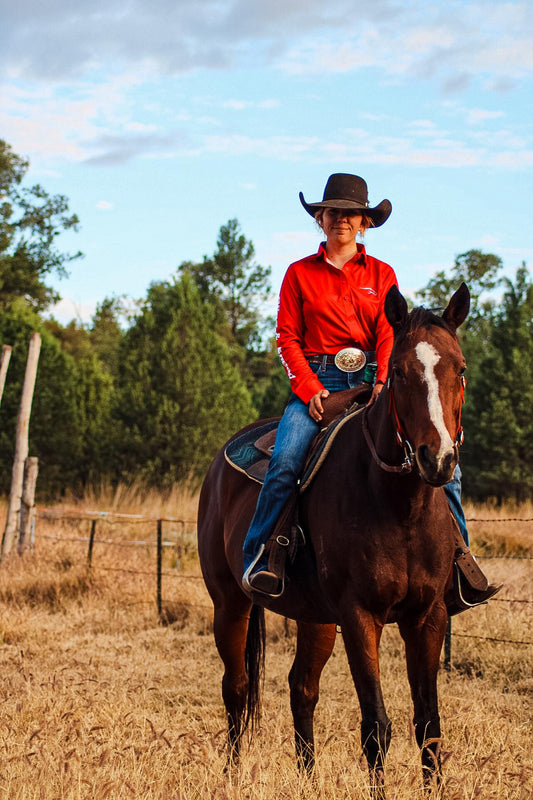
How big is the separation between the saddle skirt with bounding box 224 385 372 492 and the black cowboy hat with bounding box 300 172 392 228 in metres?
1.04

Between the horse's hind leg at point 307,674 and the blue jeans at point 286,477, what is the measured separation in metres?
0.84

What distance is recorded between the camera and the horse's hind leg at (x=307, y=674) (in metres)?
4.89

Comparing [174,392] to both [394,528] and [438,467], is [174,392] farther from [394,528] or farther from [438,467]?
[438,467]

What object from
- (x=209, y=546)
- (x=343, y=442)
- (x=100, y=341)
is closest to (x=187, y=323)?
(x=209, y=546)

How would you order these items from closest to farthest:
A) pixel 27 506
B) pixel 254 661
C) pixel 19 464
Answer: pixel 254 661
pixel 27 506
pixel 19 464

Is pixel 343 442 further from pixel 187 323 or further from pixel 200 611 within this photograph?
pixel 187 323

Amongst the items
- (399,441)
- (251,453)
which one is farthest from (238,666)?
(399,441)

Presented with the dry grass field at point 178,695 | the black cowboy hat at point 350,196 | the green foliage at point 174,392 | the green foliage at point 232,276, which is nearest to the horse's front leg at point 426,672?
the dry grass field at point 178,695

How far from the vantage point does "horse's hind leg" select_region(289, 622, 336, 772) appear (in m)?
4.89

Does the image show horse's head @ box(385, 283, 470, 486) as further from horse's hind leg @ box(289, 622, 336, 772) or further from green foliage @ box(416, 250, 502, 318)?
green foliage @ box(416, 250, 502, 318)

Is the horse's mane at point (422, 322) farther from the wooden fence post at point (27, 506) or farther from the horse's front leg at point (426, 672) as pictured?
the wooden fence post at point (27, 506)

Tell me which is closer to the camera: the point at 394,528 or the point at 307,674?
the point at 394,528

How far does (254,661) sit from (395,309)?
9.80 ft

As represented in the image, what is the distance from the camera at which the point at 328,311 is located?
463 cm
